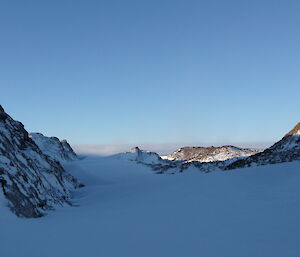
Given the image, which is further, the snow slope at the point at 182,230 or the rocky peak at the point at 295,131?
the rocky peak at the point at 295,131

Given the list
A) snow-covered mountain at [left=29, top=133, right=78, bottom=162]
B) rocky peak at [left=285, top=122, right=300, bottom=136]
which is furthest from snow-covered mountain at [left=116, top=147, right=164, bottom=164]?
rocky peak at [left=285, top=122, right=300, bottom=136]

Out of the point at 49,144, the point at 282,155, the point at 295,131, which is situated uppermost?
the point at 49,144

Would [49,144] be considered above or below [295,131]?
above

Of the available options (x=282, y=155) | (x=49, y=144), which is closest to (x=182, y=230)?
(x=282, y=155)

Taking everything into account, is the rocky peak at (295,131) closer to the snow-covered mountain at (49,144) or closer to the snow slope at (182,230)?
the snow-covered mountain at (49,144)

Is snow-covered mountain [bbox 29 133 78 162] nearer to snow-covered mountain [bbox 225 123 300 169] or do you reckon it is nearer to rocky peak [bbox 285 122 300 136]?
snow-covered mountain [bbox 225 123 300 169]

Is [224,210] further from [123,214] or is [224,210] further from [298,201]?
[123,214]

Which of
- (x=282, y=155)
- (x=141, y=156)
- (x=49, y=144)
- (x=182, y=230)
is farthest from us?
(x=141, y=156)

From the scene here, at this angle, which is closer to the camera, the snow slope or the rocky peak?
the snow slope

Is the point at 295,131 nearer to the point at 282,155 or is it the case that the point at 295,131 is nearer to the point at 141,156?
the point at 282,155

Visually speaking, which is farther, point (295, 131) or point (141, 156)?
point (141, 156)

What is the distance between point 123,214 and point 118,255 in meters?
4.72

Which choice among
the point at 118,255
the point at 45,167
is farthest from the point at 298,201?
the point at 45,167

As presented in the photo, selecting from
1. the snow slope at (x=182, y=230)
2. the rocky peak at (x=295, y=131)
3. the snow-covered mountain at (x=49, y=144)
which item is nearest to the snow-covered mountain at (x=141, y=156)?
the snow-covered mountain at (x=49, y=144)
